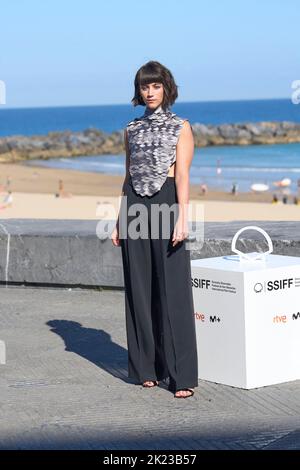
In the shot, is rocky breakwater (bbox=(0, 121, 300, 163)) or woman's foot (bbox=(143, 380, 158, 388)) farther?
rocky breakwater (bbox=(0, 121, 300, 163))

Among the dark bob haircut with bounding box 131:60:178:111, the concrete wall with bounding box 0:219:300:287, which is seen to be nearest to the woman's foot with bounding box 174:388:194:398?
the dark bob haircut with bounding box 131:60:178:111

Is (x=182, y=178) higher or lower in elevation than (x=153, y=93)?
lower

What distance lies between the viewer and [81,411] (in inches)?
213

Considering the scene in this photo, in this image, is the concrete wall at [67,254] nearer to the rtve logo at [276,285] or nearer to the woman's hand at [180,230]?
the rtve logo at [276,285]

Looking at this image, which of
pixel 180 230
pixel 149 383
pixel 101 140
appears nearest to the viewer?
pixel 180 230

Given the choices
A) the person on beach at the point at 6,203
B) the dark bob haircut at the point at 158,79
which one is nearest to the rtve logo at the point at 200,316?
the dark bob haircut at the point at 158,79

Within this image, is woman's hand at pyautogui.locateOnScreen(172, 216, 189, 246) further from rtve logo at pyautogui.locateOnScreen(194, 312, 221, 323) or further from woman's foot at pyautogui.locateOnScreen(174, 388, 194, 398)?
woman's foot at pyautogui.locateOnScreen(174, 388, 194, 398)

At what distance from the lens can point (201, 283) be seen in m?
5.88

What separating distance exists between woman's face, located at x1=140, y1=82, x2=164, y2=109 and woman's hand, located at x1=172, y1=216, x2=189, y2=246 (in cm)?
62

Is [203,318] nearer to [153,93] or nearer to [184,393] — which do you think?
[184,393]

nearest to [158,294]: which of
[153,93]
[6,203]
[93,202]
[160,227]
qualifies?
[160,227]

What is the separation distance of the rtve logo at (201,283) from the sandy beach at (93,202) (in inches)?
390

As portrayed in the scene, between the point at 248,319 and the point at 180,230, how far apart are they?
601mm

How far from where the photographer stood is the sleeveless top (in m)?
5.59
